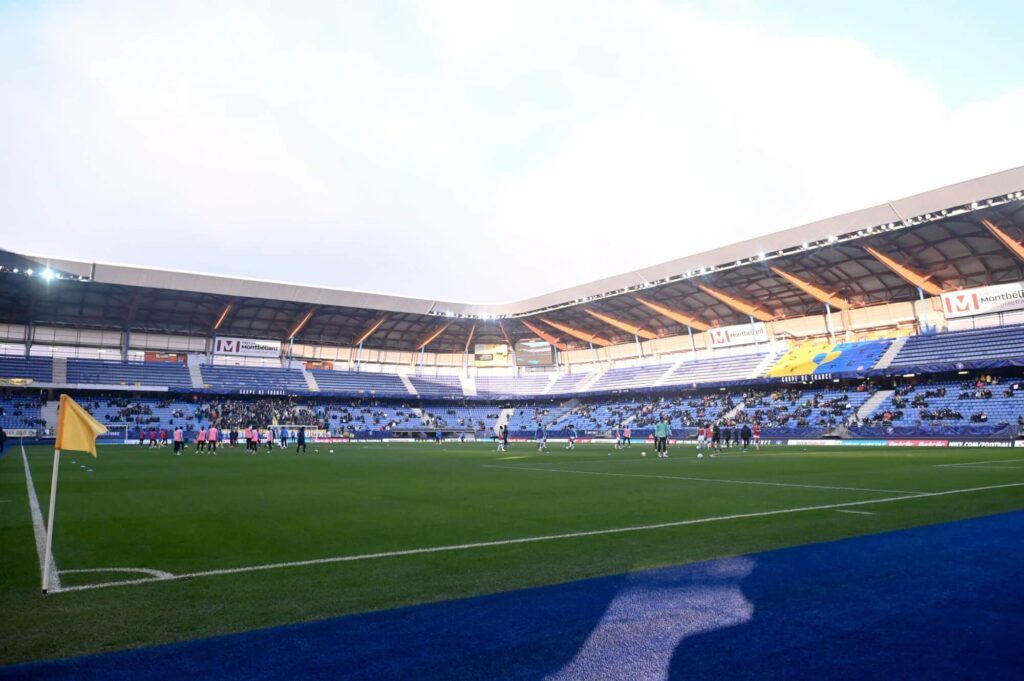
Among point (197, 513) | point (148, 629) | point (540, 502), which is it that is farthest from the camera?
point (540, 502)

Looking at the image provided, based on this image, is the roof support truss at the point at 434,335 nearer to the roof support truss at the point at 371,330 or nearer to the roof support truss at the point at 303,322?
the roof support truss at the point at 371,330

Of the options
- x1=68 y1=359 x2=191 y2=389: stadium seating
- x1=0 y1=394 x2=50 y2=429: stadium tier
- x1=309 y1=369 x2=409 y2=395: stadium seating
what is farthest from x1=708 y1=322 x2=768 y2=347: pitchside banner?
x1=0 y1=394 x2=50 y2=429: stadium tier

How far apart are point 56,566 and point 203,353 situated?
236 ft

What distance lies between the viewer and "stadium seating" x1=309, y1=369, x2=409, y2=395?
7562 centimetres

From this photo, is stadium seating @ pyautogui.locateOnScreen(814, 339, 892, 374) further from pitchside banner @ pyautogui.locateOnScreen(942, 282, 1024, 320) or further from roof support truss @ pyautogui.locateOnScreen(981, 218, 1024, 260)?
roof support truss @ pyautogui.locateOnScreen(981, 218, 1024, 260)

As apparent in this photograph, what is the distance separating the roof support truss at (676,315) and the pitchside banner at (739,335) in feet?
4.52

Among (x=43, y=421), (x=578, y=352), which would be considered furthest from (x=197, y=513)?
(x=578, y=352)

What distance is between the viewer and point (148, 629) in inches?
185

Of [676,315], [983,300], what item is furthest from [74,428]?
[676,315]

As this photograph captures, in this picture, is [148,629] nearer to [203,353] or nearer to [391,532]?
[391,532]

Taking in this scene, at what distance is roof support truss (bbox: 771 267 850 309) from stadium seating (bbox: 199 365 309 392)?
51.7 m

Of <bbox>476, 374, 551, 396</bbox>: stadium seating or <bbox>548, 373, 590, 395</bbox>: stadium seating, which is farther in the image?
<bbox>476, 374, 551, 396</bbox>: stadium seating

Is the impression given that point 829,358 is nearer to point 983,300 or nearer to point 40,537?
point 983,300

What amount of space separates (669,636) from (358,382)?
7621cm
